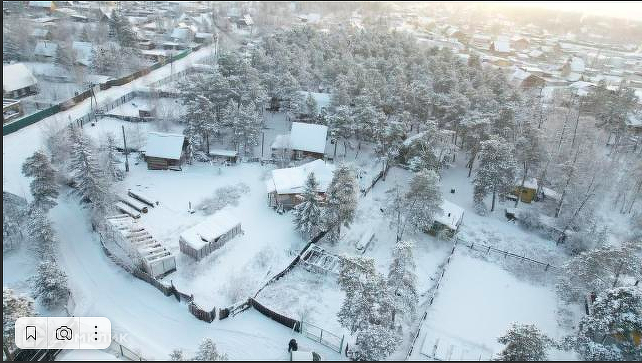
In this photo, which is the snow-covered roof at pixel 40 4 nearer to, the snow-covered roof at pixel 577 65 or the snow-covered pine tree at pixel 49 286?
the snow-covered pine tree at pixel 49 286

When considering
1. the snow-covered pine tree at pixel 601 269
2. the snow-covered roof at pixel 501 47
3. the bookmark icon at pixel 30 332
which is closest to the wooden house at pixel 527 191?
the snow-covered pine tree at pixel 601 269

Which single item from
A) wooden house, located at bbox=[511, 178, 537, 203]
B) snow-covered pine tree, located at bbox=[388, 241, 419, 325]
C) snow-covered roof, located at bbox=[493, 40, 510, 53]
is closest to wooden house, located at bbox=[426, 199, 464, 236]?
wooden house, located at bbox=[511, 178, 537, 203]

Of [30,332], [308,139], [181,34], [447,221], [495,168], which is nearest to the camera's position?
[30,332]

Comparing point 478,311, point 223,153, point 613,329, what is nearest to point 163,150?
point 223,153

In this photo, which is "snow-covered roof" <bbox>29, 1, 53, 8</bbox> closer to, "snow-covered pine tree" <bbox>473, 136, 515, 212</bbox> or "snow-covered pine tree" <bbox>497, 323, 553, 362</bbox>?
"snow-covered pine tree" <bbox>473, 136, 515, 212</bbox>

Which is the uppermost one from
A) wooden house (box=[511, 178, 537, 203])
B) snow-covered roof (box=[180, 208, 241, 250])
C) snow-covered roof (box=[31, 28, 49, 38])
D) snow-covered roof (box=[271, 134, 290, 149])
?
snow-covered roof (box=[31, 28, 49, 38])

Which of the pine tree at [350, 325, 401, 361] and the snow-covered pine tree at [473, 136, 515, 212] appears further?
the snow-covered pine tree at [473, 136, 515, 212]

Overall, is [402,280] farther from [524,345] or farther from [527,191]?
[527,191]

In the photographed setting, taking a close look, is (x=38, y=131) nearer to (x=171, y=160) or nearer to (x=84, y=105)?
(x=84, y=105)
